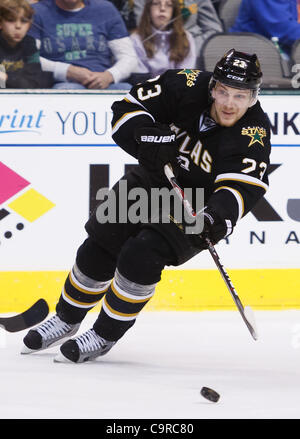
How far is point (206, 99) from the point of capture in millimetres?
3359

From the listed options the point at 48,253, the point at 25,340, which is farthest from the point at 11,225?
the point at 25,340

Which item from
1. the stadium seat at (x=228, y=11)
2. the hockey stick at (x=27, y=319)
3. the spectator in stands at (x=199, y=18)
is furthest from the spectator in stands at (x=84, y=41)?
the hockey stick at (x=27, y=319)

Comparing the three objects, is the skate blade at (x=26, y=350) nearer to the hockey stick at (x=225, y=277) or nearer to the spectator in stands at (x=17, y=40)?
the hockey stick at (x=225, y=277)

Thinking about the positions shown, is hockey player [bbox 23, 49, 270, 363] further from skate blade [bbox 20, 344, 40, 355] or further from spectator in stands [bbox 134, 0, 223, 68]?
spectator in stands [bbox 134, 0, 223, 68]

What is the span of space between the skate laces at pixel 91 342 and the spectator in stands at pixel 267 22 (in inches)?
87.1

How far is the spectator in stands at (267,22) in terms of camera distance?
16.3ft

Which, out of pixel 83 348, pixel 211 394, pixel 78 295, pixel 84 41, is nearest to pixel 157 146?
pixel 78 295

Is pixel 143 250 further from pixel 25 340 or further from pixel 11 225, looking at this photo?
pixel 11 225

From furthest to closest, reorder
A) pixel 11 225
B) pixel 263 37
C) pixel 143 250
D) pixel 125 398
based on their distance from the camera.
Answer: pixel 263 37 < pixel 11 225 < pixel 143 250 < pixel 125 398

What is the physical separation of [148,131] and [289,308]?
173cm

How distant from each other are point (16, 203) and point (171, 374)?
5.24 ft

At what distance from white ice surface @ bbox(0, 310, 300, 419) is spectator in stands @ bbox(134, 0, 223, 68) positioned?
1.47m

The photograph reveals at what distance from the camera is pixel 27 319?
3721mm

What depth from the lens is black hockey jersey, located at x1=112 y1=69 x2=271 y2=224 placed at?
3.22m
